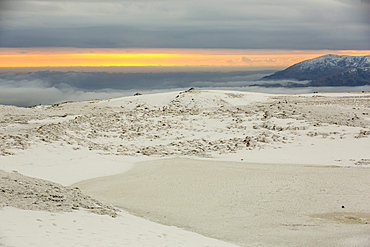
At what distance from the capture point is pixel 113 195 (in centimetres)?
1198

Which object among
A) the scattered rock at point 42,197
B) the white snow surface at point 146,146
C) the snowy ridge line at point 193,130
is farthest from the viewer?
the snowy ridge line at point 193,130

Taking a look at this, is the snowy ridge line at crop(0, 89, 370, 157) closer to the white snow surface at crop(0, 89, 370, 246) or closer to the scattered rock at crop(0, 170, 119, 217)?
the white snow surface at crop(0, 89, 370, 246)

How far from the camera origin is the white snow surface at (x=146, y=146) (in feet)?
26.1

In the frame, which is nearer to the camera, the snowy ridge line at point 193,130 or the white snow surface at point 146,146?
the white snow surface at point 146,146

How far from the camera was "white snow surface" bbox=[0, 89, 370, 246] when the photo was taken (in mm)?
7961

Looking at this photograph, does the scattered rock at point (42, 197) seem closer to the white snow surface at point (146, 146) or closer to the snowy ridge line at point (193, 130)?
the white snow surface at point (146, 146)

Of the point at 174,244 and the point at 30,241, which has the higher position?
the point at 30,241

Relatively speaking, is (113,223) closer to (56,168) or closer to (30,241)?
(30,241)

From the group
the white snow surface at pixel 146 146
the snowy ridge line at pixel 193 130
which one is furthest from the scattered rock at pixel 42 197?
the snowy ridge line at pixel 193 130

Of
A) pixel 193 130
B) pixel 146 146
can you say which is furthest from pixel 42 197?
pixel 193 130

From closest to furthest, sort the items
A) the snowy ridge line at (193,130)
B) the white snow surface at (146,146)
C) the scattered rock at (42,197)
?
the white snow surface at (146,146), the scattered rock at (42,197), the snowy ridge line at (193,130)

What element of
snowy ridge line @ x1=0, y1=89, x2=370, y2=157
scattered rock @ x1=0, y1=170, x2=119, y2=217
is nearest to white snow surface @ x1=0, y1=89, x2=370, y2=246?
snowy ridge line @ x1=0, y1=89, x2=370, y2=157

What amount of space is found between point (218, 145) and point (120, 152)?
4169mm

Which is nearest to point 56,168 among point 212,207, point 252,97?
point 212,207
